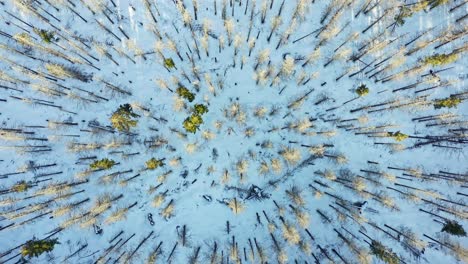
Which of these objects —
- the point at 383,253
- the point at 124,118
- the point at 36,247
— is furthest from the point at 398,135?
the point at 36,247

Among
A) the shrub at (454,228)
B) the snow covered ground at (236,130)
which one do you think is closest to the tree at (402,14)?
the snow covered ground at (236,130)

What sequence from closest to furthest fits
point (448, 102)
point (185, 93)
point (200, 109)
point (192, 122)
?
1. point (192, 122)
2. point (185, 93)
3. point (448, 102)
4. point (200, 109)

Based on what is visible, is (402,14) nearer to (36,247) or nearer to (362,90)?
(362,90)

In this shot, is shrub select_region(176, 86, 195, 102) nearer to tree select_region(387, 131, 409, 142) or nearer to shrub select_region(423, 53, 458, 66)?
tree select_region(387, 131, 409, 142)

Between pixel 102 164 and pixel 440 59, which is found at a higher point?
pixel 440 59

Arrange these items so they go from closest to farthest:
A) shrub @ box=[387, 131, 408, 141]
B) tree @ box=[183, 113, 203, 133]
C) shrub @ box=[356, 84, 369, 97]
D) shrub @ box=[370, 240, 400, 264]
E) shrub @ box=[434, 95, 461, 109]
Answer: tree @ box=[183, 113, 203, 133], shrub @ box=[434, 95, 461, 109], shrub @ box=[387, 131, 408, 141], shrub @ box=[370, 240, 400, 264], shrub @ box=[356, 84, 369, 97]

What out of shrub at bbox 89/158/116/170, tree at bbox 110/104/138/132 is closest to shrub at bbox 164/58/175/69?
tree at bbox 110/104/138/132
